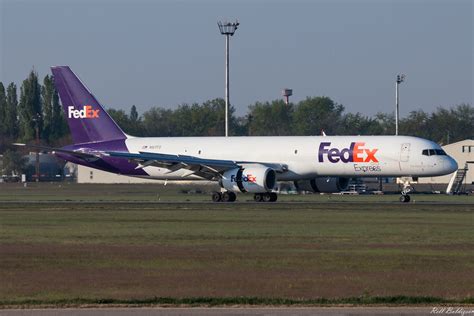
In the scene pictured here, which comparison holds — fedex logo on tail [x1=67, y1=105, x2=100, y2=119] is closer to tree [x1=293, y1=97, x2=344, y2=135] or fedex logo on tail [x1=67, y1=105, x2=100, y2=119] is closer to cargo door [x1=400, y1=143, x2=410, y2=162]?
cargo door [x1=400, y1=143, x2=410, y2=162]

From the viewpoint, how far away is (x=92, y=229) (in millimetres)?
38500

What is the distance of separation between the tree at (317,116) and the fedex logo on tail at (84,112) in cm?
6806

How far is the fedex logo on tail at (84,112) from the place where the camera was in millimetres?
72625

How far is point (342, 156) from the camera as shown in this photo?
2494 inches

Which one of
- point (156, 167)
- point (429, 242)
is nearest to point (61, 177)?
point (156, 167)

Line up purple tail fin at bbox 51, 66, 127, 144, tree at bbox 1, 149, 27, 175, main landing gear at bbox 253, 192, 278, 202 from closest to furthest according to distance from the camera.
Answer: main landing gear at bbox 253, 192, 278, 202 → purple tail fin at bbox 51, 66, 127, 144 → tree at bbox 1, 149, 27, 175

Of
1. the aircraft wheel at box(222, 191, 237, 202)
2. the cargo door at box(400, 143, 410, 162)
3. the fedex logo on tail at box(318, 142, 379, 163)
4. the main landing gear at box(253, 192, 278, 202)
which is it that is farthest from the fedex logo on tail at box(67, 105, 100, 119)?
the cargo door at box(400, 143, 410, 162)

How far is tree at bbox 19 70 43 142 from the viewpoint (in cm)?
14759

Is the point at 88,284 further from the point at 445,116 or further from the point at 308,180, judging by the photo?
the point at 445,116

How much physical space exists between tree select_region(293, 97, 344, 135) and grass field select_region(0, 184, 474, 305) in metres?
93.8

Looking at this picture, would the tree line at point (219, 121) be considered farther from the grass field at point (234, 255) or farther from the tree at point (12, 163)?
the grass field at point (234, 255)

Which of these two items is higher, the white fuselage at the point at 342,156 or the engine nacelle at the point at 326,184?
the white fuselage at the point at 342,156

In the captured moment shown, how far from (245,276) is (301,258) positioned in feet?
13.7

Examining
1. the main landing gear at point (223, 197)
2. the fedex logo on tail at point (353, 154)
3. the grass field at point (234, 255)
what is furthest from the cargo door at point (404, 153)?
the grass field at point (234, 255)
